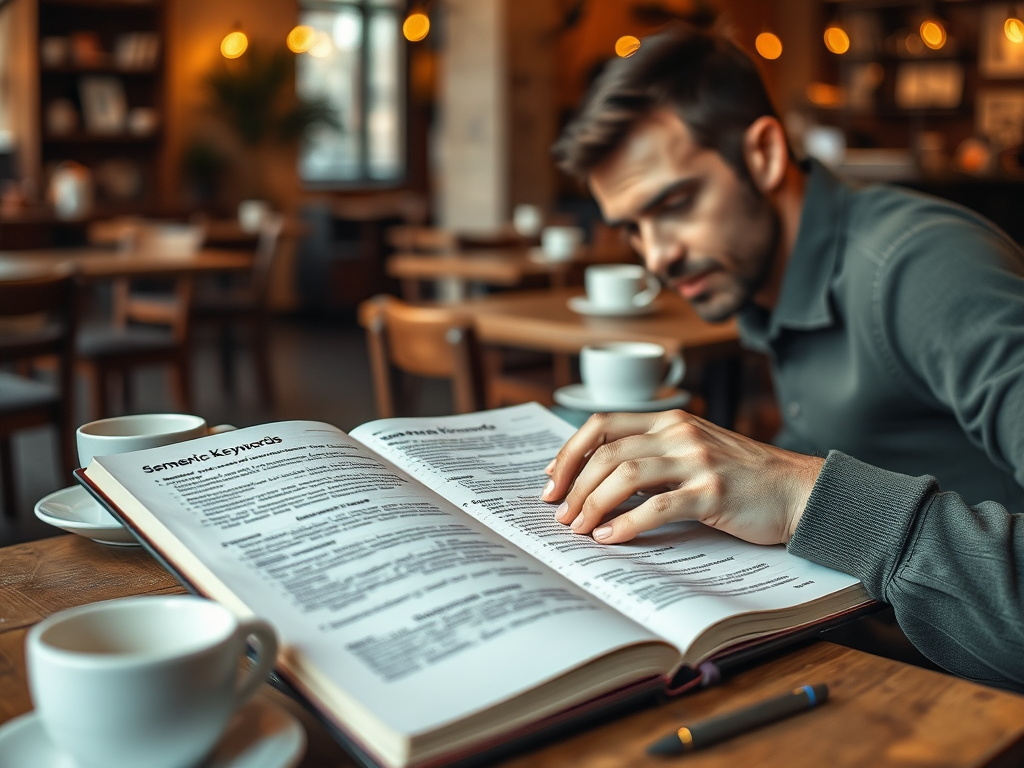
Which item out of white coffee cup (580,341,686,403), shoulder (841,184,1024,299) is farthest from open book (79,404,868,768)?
white coffee cup (580,341,686,403)

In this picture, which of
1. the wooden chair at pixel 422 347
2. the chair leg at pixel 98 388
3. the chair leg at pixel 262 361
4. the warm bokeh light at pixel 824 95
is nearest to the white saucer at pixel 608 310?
the wooden chair at pixel 422 347

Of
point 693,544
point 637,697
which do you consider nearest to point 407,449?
point 693,544

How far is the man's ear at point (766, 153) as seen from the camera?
62.1 inches

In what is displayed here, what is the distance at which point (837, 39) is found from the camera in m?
10.4

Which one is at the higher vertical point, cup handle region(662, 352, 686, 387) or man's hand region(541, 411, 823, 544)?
man's hand region(541, 411, 823, 544)

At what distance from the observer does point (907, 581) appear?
762mm

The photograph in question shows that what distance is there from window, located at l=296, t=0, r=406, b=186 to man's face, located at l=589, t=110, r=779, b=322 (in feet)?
28.2

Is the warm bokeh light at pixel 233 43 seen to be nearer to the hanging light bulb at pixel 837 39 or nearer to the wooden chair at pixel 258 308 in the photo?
the wooden chair at pixel 258 308

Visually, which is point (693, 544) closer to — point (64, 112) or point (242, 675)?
point (242, 675)

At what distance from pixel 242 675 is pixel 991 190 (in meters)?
6.85

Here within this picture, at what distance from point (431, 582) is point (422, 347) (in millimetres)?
1581

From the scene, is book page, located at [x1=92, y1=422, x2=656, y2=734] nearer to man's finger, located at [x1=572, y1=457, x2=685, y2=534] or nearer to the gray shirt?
man's finger, located at [x1=572, y1=457, x2=685, y2=534]

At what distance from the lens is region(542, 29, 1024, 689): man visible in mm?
771

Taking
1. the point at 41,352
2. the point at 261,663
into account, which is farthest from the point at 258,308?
the point at 261,663
